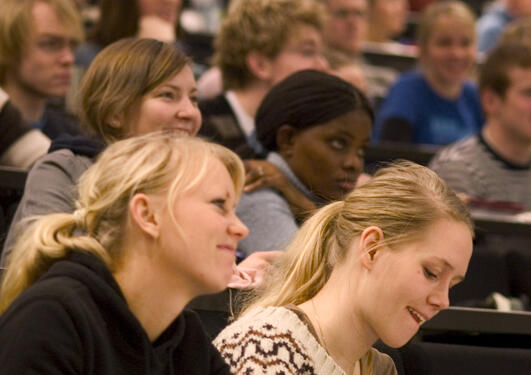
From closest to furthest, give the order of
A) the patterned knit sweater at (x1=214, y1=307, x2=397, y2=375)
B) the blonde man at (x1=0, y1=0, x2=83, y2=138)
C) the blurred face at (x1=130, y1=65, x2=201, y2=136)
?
the patterned knit sweater at (x1=214, y1=307, x2=397, y2=375) → the blurred face at (x1=130, y1=65, x2=201, y2=136) → the blonde man at (x1=0, y1=0, x2=83, y2=138)

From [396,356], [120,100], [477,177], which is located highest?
[120,100]

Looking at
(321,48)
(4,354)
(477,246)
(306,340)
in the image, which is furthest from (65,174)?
(321,48)

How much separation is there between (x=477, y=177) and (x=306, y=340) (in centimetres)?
195

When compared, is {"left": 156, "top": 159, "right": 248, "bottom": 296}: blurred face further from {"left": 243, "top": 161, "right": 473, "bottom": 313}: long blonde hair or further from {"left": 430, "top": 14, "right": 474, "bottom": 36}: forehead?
{"left": 430, "top": 14, "right": 474, "bottom": 36}: forehead

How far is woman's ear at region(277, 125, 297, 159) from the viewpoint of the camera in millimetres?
2750

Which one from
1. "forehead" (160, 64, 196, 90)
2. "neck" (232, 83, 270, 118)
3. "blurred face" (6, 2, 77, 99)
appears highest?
"forehead" (160, 64, 196, 90)

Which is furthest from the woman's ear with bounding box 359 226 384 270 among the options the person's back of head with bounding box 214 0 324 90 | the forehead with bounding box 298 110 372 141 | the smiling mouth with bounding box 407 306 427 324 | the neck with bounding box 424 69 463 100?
the neck with bounding box 424 69 463 100

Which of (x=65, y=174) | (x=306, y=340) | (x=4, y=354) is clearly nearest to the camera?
(x=4, y=354)

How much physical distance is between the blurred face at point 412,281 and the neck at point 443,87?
9.72 feet

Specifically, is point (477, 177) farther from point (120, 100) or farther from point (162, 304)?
point (162, 304)

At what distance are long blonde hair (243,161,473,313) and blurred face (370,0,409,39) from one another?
397 cm

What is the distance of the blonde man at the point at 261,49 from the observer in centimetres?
358

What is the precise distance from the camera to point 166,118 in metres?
2.45

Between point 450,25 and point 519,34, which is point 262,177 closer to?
point 519,34
